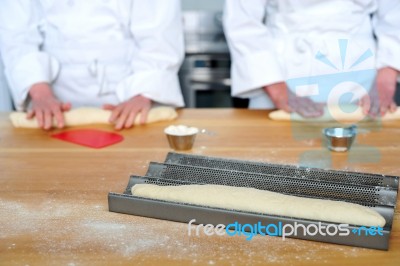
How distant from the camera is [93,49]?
6.21 feet

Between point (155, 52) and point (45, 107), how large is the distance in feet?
1.51

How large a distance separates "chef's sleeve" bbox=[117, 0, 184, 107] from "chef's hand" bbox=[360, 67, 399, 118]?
0.70 m

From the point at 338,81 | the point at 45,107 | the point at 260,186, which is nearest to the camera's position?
the point at 260,186

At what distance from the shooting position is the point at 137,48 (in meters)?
1.94

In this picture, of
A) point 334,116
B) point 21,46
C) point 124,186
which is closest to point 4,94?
point 21,46

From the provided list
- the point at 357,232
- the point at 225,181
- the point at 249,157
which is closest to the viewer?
the point at 357,232

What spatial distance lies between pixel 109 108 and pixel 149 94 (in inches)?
6.2

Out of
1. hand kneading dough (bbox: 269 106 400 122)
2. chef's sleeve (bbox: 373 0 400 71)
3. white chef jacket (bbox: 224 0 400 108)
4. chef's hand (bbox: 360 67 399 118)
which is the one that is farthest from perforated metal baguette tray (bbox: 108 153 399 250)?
chef's sleeve (bbox: 373 0 400 71)

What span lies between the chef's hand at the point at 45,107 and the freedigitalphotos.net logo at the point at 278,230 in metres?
0.83

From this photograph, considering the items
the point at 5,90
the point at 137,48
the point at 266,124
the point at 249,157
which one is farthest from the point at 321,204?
the point at 5,90

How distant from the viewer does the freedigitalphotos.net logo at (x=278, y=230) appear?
3.05 ft

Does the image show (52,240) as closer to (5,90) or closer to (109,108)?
(109,108)

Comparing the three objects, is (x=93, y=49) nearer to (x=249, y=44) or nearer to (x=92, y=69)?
(x=92, y=69)

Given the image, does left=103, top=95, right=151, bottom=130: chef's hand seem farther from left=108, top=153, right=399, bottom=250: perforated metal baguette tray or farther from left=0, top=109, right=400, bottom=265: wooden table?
left=108, top=153, right=399, bottom=250: perforated metal baguette tray
